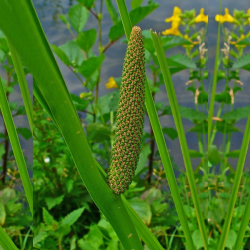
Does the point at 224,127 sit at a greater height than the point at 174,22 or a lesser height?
lesser

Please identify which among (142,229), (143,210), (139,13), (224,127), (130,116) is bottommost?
(143,210)

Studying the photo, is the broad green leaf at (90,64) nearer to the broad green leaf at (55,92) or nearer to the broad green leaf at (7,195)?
the broad green leaf at (7,195)

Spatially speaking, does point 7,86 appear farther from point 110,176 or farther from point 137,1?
point 110,176

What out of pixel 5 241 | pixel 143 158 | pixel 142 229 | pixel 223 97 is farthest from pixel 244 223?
pixel 223 97

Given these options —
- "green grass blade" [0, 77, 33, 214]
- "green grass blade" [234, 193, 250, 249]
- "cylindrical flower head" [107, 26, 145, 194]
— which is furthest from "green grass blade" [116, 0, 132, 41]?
"green grass blade" [234, 193, 250, 249]

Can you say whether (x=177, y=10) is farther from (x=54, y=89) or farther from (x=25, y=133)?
(x=54, y=89)

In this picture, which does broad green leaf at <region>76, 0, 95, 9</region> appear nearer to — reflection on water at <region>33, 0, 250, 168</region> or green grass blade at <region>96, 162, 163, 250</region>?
reflection on water at <region>33, 0, 250, 168</region>
